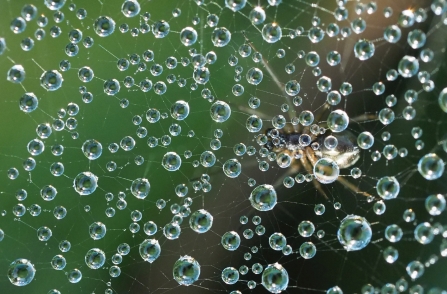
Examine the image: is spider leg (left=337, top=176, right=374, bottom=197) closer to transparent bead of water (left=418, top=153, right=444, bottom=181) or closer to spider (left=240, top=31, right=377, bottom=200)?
spider (left=240, top=31, right=377, bottom=200)

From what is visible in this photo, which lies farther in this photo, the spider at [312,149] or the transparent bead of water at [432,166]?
the spider at [312,149]

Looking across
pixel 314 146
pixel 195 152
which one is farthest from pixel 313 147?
pixel 195 152

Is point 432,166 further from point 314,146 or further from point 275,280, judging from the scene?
point 275,280

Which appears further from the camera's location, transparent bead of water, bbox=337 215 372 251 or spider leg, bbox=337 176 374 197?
spider leg, bbox=337 176 374 197

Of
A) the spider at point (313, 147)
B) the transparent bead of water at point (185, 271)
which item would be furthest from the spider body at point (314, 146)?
the transparent bead of water at point (185, 271)

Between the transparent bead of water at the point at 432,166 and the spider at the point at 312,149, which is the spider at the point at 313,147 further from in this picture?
the transparent bead of water at the point at 432,166

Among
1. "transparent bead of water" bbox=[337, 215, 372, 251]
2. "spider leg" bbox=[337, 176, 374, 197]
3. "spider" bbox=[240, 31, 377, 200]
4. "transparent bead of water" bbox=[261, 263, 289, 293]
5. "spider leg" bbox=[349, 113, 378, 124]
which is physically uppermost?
"spider leg" bbox=[349, 113, 378, 124]

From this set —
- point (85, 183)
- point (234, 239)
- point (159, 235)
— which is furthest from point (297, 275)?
point (85, 183)

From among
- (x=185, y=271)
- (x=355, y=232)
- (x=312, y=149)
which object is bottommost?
(x=185, y=271)

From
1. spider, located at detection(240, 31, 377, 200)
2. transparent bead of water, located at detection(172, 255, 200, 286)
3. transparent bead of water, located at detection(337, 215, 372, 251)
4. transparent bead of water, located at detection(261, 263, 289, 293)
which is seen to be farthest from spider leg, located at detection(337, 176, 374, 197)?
transparent bead of water, located at detection(172, 255, 200, 286)

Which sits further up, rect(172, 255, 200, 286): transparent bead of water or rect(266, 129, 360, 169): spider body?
rect(266, 129, 360, 169): spider body
